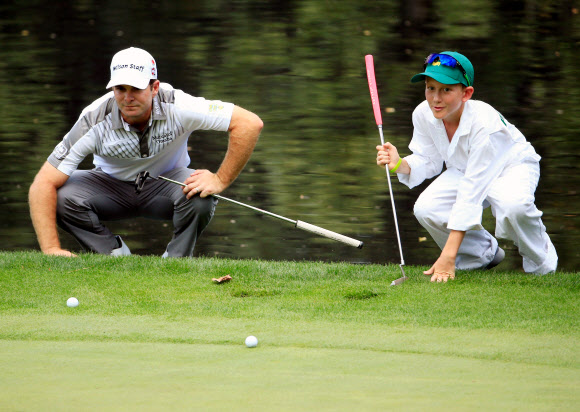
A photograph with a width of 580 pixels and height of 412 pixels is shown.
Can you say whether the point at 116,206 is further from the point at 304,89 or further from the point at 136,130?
the point at 304,89


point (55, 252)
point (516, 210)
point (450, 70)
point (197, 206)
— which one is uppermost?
point (450, 70)

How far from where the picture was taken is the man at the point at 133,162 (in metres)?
4.11

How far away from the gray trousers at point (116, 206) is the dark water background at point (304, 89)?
2.42ft

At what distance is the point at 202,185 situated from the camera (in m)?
4.25

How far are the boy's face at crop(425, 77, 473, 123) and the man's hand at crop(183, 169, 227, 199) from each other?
1235 mm

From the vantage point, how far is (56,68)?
17.5 ft

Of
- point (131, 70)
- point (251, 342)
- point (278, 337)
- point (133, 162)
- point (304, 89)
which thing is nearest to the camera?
point (251, 342)

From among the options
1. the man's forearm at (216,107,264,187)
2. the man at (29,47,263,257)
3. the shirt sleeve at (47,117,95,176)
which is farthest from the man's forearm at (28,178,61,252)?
the man's forearm at (216,107,264,187)

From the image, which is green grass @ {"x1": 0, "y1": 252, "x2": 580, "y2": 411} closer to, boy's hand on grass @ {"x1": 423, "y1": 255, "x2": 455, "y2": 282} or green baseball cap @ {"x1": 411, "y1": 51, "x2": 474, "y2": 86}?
boy's hand on grass @ {"x1": 423, "y1": 255, "x2": 455, "y2": 282}

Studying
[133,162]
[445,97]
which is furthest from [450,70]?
[133,162]

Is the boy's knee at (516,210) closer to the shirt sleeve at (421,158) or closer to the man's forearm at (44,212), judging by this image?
the shirt sleeve at (421,158)

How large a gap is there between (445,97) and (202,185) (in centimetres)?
135

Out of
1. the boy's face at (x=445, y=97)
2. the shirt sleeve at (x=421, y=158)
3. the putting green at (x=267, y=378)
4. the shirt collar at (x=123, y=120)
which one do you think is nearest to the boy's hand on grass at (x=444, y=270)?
the shirt sleeve at (x=421, y=158)

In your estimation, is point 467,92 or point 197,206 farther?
point 197,206
